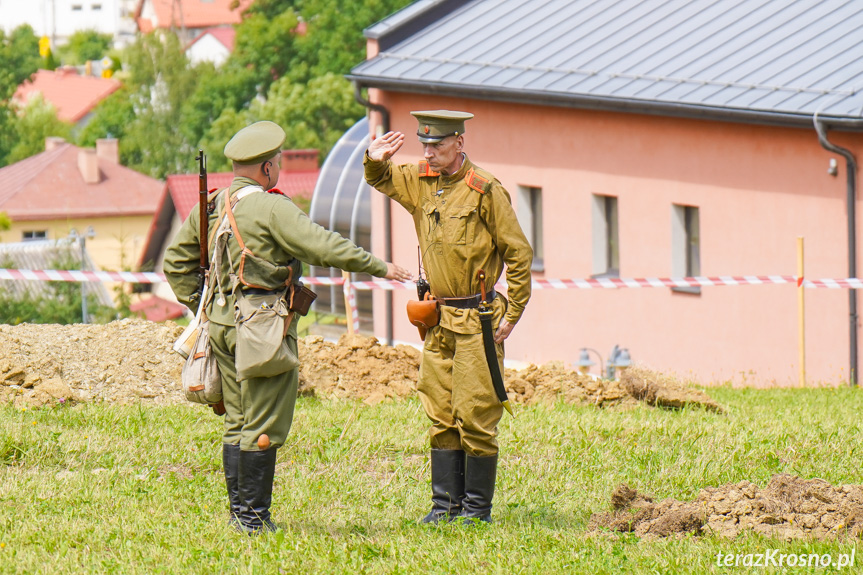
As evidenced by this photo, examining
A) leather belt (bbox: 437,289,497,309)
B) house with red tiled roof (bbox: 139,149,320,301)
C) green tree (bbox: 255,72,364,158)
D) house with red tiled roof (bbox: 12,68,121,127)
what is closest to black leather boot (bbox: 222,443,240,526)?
leather belt (bbox: 437,289,497,309)

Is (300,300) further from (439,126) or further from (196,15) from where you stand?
(196,15)

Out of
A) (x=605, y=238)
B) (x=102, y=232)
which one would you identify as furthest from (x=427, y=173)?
(x=102, y=232)

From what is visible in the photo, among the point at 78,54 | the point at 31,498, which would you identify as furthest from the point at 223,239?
the point at 78,54

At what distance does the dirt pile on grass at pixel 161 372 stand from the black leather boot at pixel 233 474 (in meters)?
3.32

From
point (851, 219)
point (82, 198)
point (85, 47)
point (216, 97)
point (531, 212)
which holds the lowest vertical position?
point (851, 219)

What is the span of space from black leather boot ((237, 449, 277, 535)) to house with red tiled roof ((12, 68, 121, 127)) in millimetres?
98335

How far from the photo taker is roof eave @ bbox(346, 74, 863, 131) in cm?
1638

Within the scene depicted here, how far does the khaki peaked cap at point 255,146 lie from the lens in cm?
586

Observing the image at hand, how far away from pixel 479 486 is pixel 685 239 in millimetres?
13779

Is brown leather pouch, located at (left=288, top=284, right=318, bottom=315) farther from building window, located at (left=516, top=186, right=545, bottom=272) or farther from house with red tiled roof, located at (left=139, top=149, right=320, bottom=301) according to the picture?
house with red tiled roof, located at (left=139, top=149, right=320, bottom=301)

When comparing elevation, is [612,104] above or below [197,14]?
below

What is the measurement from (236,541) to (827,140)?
12140 mm

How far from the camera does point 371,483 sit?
719 centimetres

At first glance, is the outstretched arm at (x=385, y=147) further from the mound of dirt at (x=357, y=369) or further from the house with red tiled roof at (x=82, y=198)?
the house with red tiled roof at (x=82, y=198)
